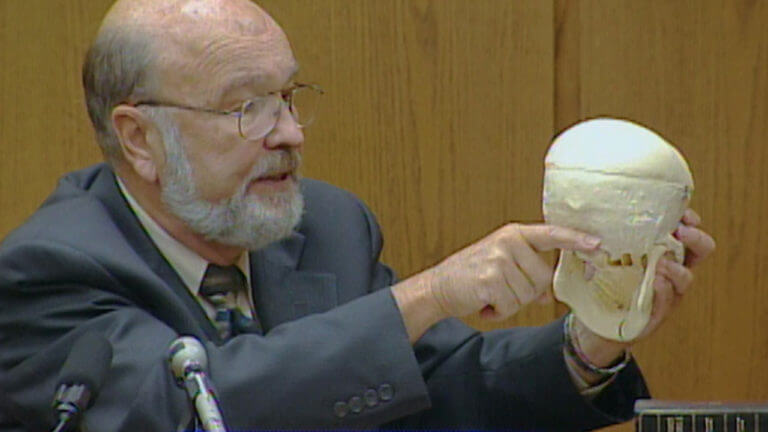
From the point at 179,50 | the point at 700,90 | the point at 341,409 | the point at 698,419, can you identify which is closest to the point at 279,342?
the point at 341,409

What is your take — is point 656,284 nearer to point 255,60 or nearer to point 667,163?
point 667,163

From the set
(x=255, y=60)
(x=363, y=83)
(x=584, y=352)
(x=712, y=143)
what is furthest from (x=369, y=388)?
(x=712, y=143)

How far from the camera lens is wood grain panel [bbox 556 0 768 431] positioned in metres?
3.26

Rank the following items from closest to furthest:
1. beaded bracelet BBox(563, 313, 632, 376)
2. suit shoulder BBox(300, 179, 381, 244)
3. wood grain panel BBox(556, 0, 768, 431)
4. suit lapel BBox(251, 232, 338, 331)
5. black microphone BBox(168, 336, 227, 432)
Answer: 1. black microphone BBox(168, 336, 227, 432)
2. beaded bracelet BBox(563, 313, 632, 376)
3. suit lapel BBox(251, 232, 338, 331)
4. suit shoulder BBox(300, 179, 381, 244)
5. wood grain panel BBox(556, 0, 768, 431)

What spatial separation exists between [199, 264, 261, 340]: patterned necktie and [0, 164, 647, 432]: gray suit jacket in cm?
4

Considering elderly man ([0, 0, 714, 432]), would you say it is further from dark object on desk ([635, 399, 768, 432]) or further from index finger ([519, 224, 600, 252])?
dark object on desk ([635, 399, 768, 432])

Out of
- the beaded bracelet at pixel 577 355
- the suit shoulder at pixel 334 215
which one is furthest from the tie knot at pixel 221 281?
the beaded bracelet at pixel 577 355

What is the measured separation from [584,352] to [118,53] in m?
0.87

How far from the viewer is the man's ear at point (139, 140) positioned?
8.25 feet

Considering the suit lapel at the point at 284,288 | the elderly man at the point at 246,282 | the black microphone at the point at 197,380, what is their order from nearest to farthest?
the black microphone at the point at 197,380
the elderly man at the point at 246,282
the suit lapel at the point at 284,288

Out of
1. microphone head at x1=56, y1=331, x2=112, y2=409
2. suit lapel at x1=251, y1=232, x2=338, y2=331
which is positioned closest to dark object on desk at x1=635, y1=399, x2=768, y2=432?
microphone head at x1=56, y1=331, x2=112, y2=409

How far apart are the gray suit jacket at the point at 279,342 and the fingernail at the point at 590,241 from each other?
0.30 metres

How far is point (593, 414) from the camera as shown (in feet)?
8.09

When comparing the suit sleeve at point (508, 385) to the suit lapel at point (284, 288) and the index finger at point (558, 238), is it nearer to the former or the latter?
the suit lapel at point (284, 288)
